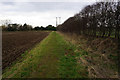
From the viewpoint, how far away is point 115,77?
3.63 metres

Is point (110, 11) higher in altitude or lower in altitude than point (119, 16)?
higher

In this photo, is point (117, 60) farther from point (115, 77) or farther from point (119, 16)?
point (119, 16)

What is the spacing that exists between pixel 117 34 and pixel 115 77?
403 centimetres

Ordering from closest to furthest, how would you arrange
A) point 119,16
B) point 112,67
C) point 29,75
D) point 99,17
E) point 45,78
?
point 45,78
point 29,75
point 112,67
point 119,16
point 99,17

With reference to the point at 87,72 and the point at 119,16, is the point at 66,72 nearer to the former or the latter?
the point at 87,72

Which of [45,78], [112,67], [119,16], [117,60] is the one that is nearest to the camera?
[45,78]

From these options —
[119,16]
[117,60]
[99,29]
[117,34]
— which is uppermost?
[119,16]

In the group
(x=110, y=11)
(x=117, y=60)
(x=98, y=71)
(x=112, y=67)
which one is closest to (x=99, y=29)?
(x=110, y=11)

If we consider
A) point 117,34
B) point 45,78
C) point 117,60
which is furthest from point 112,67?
point 45,78

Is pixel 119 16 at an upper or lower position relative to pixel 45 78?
upper

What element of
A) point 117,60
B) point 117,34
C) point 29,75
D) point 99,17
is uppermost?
point 99,17

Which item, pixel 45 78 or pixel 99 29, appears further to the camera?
pixel 99 29

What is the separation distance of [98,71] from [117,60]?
1.82 m

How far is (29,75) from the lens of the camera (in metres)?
3.82
